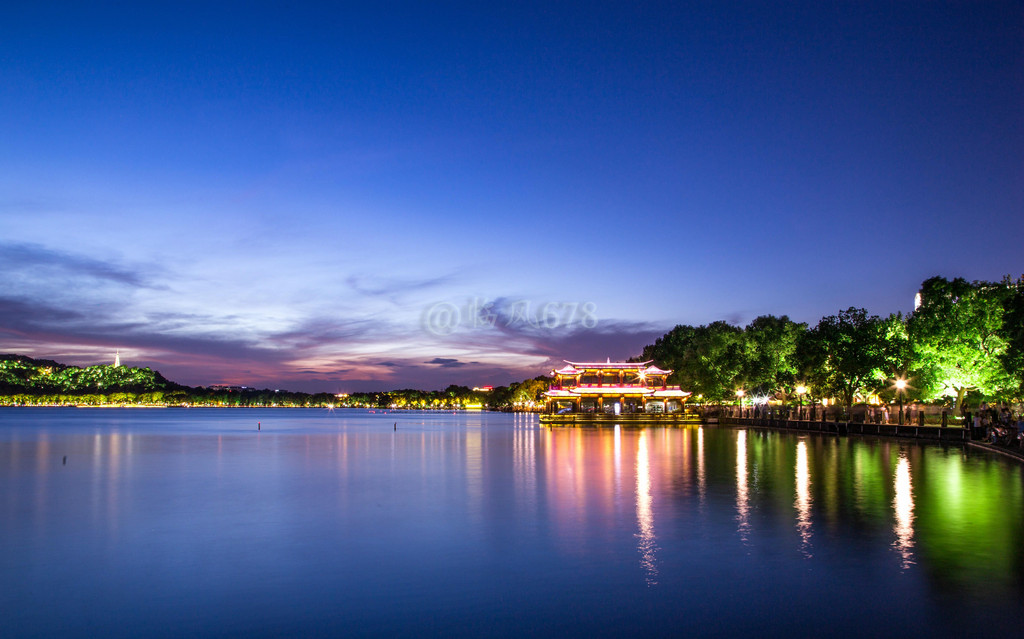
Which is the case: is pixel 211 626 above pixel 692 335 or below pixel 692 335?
below

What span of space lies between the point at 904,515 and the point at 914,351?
153 ft

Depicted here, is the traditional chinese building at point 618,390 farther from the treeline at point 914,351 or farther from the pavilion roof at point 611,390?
the treeline at point 914,351

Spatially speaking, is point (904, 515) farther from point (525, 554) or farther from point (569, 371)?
point (569, 371)

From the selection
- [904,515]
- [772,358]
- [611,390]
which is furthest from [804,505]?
A: [611,390]

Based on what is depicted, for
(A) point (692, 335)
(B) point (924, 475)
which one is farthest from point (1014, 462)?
(A) point (692, 335)

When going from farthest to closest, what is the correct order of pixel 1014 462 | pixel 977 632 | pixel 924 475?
pixel 1014 462 < pixel 924 475 < pixel 977 632

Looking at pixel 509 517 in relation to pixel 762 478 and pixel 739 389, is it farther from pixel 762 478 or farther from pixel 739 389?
pixel 739 389

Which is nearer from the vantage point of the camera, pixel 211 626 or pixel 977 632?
pixel 977 632

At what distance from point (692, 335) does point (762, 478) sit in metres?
95.4

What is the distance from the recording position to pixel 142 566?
579 inches

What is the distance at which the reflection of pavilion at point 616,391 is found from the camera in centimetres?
9994

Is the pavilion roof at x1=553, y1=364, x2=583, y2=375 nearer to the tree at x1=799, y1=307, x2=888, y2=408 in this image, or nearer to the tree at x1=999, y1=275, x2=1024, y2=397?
the tree at x1=799, y1=307, x2=888, y2=408

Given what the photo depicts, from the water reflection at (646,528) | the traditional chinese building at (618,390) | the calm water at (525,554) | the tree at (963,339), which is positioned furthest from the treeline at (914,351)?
the water reflection at (646,528)

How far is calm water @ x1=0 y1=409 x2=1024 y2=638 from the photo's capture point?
10.9m
